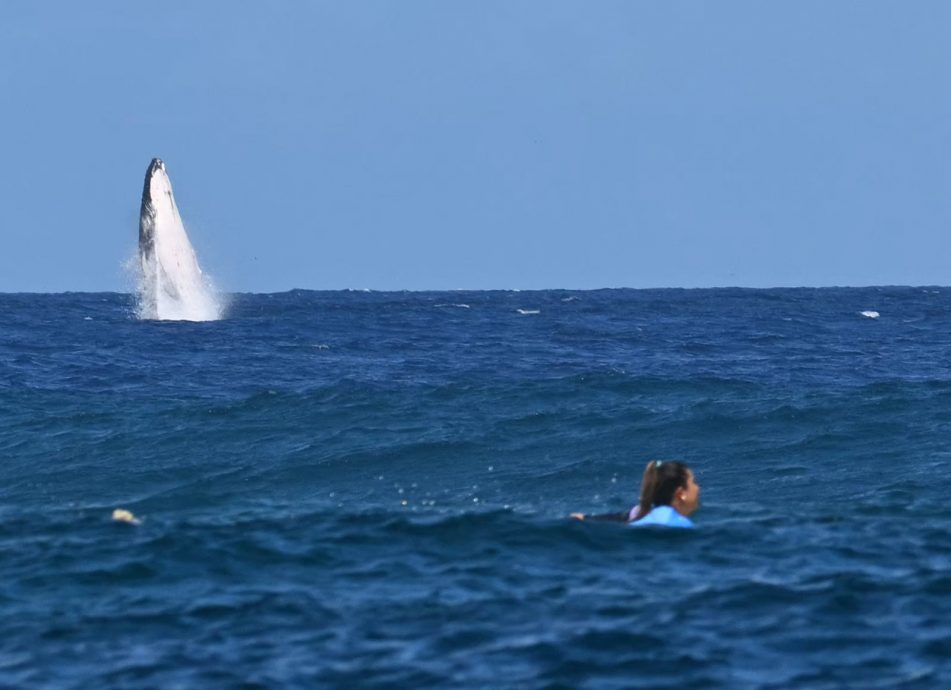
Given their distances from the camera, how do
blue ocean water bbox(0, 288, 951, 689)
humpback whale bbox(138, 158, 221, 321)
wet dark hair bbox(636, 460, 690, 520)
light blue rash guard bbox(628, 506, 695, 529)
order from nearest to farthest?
blue ocean water bbox(0, 288, 951, 689) → wet dark hair bbox(636, 460, 690, 520) → light blue rash guard bbox(628, 506, 695, 529) → humpback whale bbox(138, 158, 221, 321)

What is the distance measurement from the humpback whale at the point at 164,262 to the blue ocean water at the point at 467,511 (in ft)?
35.8

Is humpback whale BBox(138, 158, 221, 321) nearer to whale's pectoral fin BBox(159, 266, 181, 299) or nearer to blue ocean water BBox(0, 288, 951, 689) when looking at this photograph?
whale's pectoral fin BBox(159, 266, 181, 299)

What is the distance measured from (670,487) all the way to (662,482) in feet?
0.30

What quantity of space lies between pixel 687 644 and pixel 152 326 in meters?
43.9

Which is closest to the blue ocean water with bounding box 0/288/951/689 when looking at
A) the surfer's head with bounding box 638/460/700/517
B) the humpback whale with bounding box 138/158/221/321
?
the surfer's head with bounding box 638/460/700/517

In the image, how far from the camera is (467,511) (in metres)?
15.2

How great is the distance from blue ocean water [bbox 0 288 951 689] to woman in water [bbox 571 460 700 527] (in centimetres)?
20

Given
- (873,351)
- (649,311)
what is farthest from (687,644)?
(649,311)

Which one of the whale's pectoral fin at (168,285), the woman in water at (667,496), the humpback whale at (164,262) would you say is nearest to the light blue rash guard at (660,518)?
the woman in water at (667,496)

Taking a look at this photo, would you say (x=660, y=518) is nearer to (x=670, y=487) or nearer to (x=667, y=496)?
(x=667, y=496)

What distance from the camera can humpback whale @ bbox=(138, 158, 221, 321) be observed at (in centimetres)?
5753

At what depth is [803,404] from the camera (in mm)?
28641

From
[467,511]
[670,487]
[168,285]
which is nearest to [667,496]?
[670,487]

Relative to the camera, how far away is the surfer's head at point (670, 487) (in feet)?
43.1
